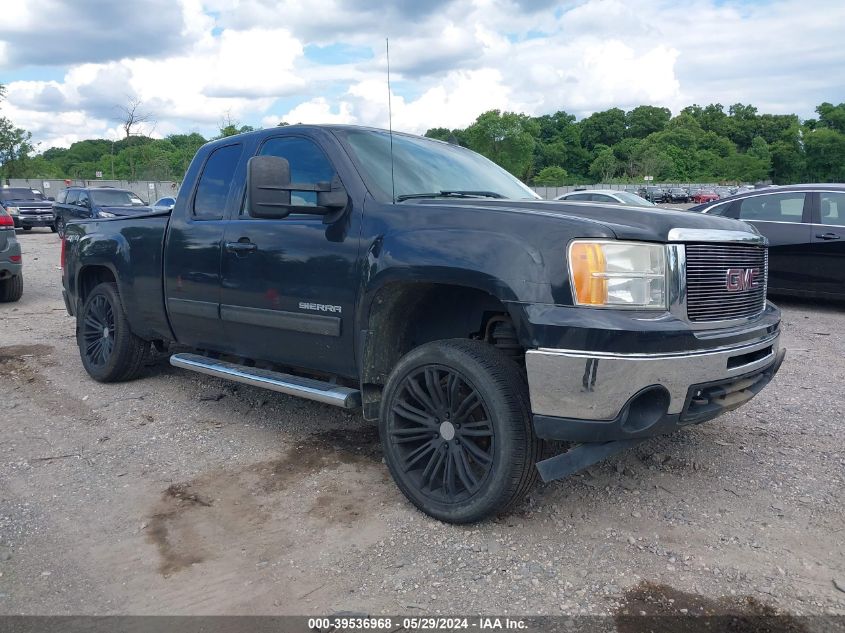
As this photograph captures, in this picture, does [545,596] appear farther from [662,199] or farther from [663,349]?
[662,199]

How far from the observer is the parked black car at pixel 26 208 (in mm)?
25375

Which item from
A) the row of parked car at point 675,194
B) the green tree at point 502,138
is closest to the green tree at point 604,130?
the green tree at point 502,138

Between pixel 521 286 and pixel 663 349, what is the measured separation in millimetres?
622

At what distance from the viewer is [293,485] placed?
148 inches

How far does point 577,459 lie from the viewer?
2.96 m

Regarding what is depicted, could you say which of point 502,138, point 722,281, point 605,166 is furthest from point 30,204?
point 605,166

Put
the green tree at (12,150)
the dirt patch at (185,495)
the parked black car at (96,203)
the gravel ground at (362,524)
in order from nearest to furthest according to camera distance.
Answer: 1. the gravel ground at (362,524)
2. the dirt patch at (185,495)
3. the parked black car at (96,203)
4. the green tree at (12,150)

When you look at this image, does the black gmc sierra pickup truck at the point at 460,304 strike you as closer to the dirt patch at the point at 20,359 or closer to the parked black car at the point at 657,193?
the dirt patch at the point at 20,359

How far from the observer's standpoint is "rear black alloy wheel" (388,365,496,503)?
124 inches

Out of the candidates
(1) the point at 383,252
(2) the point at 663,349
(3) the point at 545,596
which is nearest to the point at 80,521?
(1) the point at 383,252

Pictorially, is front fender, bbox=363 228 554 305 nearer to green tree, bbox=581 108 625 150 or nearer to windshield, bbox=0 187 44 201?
windshield, bbox=0 187 44 201

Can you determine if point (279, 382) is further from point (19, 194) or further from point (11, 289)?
point (19, 194)

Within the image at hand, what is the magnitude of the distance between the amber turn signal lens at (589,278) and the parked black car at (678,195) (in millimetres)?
57108

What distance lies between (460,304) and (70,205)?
72.3ft
